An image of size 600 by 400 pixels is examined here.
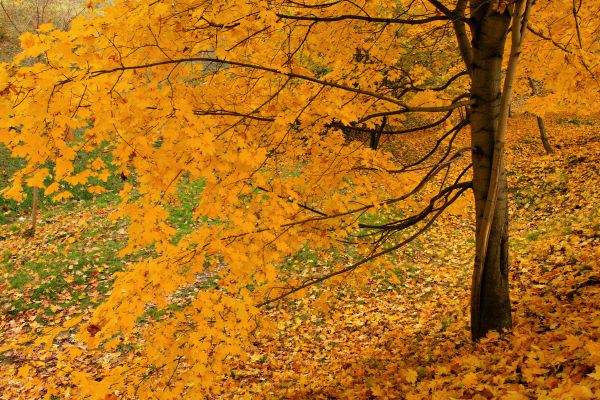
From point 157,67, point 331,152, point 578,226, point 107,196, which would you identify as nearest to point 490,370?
point 331,152

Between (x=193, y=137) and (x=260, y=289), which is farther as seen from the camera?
(x=260, y=289)

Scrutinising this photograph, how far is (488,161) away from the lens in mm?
3705

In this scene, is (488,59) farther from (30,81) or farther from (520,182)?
(520,182)

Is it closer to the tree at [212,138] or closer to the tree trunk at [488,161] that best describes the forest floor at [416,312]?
the tree trunk at [488,161]

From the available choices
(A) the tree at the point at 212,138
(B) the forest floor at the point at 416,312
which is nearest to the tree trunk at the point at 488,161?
(A) the tree at the point at 212,138

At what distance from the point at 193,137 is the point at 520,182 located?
42.4ft

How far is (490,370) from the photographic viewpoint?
3.25 meters

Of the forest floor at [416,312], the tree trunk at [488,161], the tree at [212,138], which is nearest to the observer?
the tree at [212,138]

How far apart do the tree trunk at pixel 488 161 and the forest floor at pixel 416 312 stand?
259mm

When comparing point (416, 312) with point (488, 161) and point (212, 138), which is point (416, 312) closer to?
point (488, 161)

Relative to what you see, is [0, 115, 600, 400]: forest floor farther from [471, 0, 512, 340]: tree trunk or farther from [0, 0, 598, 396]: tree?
[0, 0, 598, 396]: tree

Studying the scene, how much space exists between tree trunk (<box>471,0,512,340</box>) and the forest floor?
259mm

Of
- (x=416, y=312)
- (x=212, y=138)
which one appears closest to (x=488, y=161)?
(x=212, y=138)

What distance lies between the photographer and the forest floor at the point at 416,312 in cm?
320
